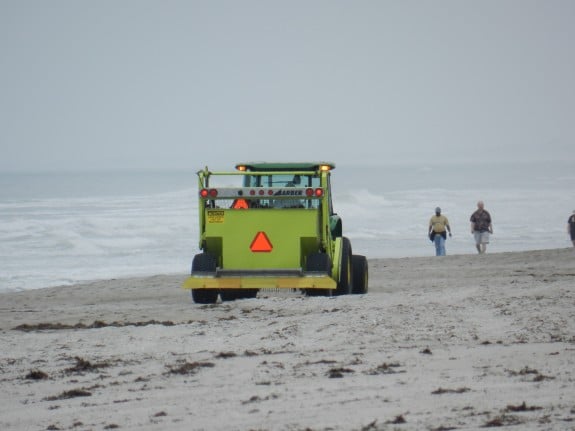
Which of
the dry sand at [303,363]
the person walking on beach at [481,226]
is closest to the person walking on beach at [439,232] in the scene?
the person walking on beach at [481,226]

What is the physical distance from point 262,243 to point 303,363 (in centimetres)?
558

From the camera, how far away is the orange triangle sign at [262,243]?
15711 millimetres

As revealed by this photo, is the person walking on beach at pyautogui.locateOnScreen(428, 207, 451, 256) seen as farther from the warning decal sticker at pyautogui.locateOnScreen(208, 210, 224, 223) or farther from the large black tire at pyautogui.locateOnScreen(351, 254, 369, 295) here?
the warning decal sticker at pyautogui.locateOnScreen(208, 210, 224, 223)

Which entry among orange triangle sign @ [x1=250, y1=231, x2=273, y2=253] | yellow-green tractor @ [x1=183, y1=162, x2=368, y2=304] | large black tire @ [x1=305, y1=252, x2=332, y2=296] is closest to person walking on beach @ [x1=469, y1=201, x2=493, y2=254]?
yellow-green tractor @ [x1=183, y1=162, x2=368, y2=304]

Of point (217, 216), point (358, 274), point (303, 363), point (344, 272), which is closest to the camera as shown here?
point (303, 363)

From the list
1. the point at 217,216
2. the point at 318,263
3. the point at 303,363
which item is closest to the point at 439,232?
the point at 318,263

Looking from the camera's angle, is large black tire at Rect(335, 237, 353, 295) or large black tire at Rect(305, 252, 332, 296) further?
large black tire at Rect(335, 237, 353, 295)

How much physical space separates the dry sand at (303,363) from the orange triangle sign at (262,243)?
0.68 m

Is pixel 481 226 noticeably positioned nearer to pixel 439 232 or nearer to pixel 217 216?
pixel 439 232

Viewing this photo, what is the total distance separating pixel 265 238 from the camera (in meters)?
15.7

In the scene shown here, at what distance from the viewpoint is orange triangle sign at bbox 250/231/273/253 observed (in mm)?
15711

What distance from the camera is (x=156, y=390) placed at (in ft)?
30.3

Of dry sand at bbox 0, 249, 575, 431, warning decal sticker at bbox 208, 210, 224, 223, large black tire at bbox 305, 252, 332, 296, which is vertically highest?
warning decal sticker at bbox 208, 210, 224, 223

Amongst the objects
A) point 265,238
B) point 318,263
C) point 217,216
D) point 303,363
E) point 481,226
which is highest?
point 217,216
